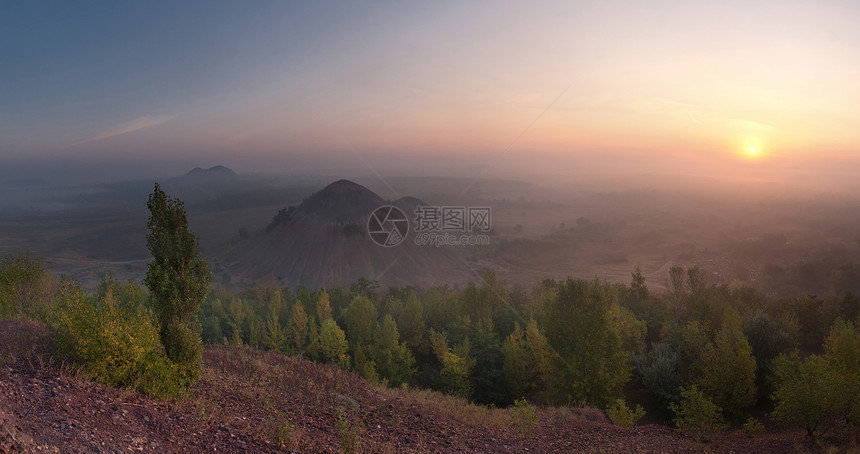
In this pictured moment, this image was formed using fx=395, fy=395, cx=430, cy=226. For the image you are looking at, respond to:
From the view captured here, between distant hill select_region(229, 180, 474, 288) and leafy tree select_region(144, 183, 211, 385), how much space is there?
81.4m

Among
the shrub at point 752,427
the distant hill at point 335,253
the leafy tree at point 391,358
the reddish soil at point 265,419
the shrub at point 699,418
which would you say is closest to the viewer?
the reddish soil at point 265,419

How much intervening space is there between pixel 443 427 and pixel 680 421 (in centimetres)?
1079

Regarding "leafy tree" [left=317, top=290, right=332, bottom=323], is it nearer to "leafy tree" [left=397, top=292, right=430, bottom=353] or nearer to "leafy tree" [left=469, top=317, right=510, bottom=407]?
"leafy tree" [left=397, top=292, right=430, bottom=353]

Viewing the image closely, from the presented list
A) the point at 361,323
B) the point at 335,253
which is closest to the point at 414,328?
the point at 361,323

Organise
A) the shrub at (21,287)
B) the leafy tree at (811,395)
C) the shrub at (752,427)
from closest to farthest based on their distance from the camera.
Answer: the leafy tree at (811,395)
the shrub at (752,427)
the shrub at (21,287)

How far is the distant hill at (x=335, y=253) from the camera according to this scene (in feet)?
317

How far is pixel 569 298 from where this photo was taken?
22625 mm

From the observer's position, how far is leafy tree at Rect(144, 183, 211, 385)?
448 inches

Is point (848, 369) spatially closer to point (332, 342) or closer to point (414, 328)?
point (414, 328)

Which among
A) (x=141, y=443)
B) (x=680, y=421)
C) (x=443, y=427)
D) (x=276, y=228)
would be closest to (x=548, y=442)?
(x=443, y=427)

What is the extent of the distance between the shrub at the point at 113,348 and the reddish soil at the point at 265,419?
1.35 feet

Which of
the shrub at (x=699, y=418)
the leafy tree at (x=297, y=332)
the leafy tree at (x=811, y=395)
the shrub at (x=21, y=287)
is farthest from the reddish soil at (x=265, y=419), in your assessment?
the leafy tree at (x=297, y=332)

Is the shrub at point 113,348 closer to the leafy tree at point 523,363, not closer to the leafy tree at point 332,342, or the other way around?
the leafy tree at point 332,342

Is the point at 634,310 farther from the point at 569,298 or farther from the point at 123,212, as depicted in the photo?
the point at 123,212
